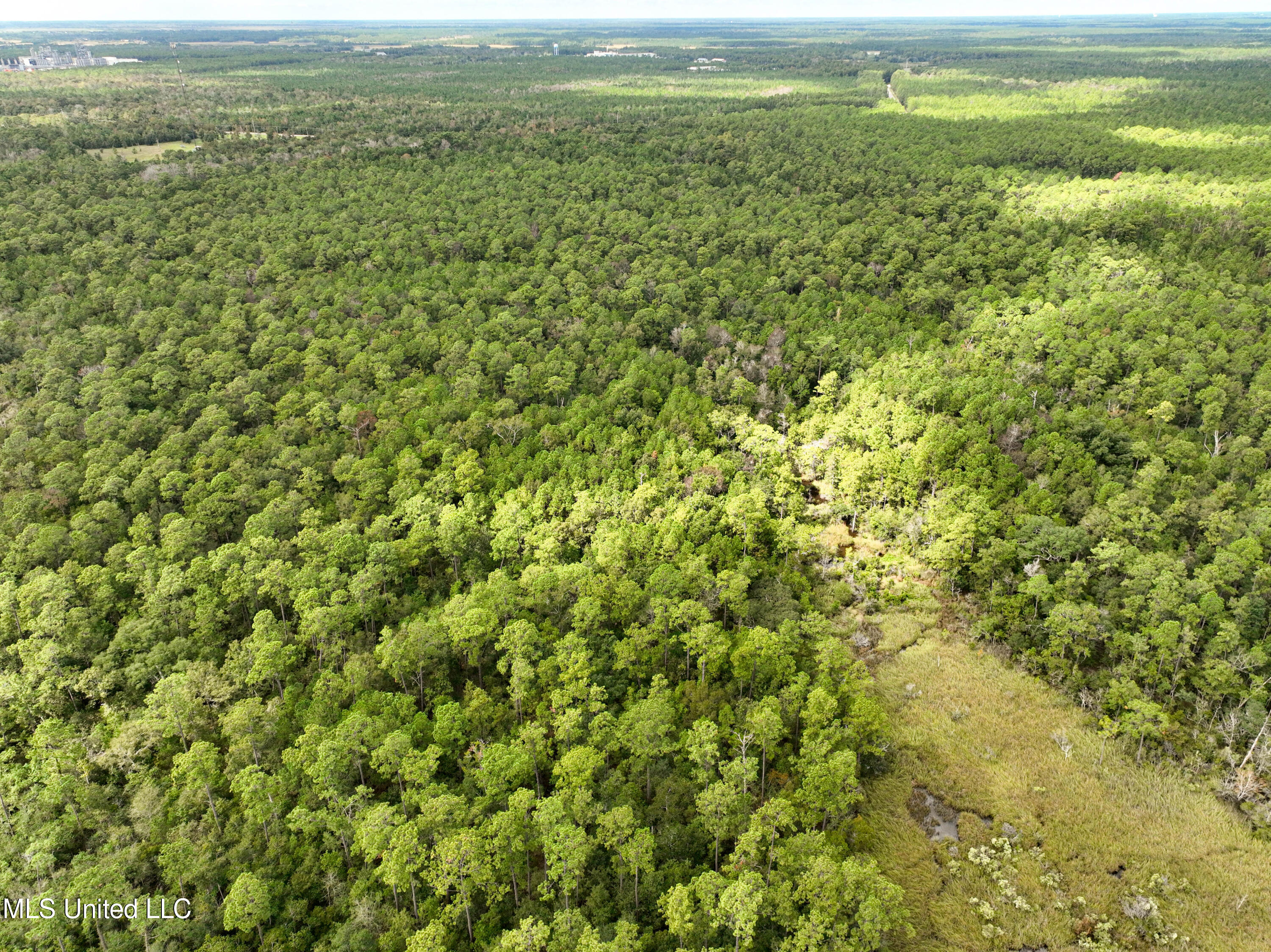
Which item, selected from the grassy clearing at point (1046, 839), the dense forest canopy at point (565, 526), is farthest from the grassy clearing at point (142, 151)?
the grassy clearing at point (1046, 839)

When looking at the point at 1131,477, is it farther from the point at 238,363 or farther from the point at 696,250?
the point at 238,363

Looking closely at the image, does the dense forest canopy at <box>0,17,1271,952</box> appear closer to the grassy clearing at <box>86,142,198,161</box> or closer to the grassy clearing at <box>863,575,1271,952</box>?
the grassy clearing at <box>863,575,1271,952</box>

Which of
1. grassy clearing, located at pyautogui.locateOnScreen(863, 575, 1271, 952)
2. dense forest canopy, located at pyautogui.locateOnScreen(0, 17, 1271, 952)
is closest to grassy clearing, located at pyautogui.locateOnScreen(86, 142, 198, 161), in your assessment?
dense forest canopy, located at pyautogui.locateOnScreen(0, 17, 1271, 952)

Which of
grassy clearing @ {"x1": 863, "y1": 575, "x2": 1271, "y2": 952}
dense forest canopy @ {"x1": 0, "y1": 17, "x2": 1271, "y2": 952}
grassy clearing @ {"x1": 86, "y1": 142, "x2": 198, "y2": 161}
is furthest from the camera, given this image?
grassy clearing @ {"x1": 86, "y1": 142, "x2": 198, "y2": 161}

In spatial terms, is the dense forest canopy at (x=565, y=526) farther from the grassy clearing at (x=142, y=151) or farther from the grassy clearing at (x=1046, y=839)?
the grassy clearing at (x=142, y=151)

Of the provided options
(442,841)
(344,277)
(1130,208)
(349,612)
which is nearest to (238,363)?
(344,277)

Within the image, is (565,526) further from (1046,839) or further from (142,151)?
(142,151)

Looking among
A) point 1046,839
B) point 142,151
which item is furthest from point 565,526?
point 142,151
